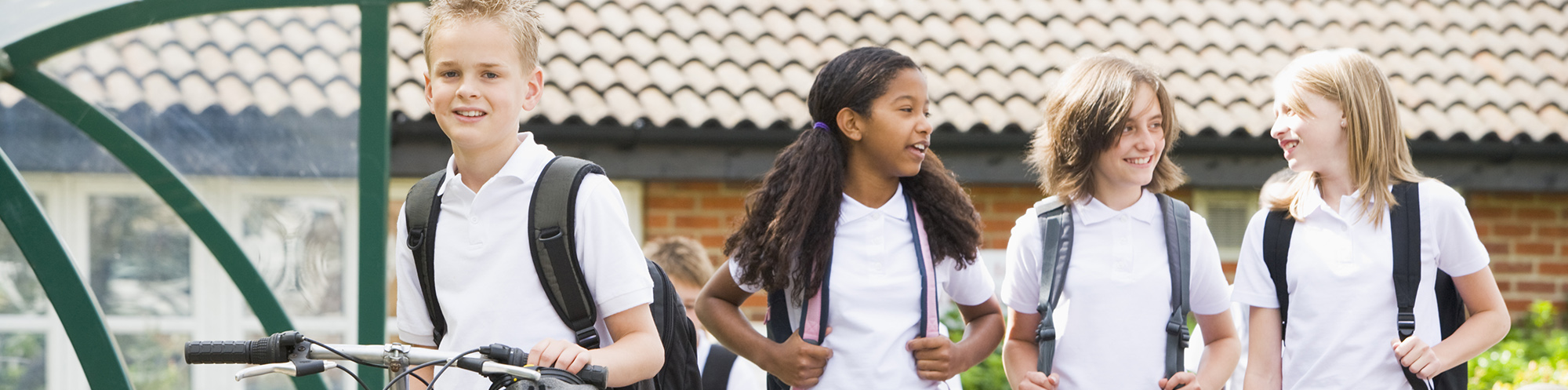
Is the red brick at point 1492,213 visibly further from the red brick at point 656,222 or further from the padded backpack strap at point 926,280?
the padded backpack strap at point 926,280

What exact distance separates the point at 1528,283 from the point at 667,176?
514cm

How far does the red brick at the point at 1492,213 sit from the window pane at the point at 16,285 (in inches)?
285

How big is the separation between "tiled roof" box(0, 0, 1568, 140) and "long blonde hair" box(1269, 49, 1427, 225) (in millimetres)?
2857

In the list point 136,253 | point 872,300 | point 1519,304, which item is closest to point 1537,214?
point 1519,304

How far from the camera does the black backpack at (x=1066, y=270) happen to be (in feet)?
8.53

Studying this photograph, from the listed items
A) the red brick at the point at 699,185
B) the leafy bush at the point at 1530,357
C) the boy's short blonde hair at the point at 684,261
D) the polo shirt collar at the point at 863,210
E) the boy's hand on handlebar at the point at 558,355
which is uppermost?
the red brick at the point at 699,185

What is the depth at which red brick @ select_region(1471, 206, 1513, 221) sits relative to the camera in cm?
711

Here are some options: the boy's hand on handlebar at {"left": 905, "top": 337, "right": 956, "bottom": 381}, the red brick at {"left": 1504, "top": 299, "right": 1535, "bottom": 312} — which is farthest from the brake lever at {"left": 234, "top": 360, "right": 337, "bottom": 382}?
the red brick at {"left": 1504, "top": 299, "right": 1535, "bottom": 312}

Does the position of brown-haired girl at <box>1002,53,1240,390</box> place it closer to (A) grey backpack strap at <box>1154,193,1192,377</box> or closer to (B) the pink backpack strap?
(A) grey backpack strap at <box>1154,193,1192,377</box>

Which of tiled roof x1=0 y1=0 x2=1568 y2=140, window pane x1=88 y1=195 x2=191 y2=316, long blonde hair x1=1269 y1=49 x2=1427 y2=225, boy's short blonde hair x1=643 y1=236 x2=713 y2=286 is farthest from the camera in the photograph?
tiled roof x1=0 y1=0 x2=1568 y2=140

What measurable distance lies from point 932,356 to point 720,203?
4.03 m

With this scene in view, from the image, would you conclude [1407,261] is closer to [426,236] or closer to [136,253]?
[426,236]

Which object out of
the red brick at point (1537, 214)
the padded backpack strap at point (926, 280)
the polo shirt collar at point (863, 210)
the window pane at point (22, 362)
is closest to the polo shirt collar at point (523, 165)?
the polo shirt collar at point (863, 210)

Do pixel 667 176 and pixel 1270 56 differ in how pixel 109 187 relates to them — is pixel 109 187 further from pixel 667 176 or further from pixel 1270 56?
pixel 1270 56
